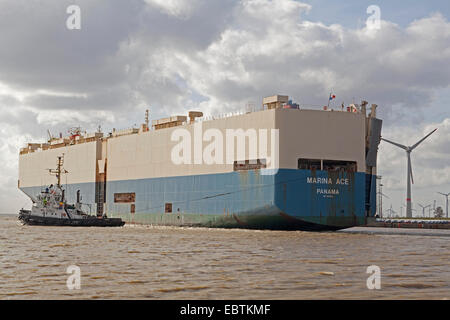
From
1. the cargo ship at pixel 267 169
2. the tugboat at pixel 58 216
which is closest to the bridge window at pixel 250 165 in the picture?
the cargo ship at pixel 267 169

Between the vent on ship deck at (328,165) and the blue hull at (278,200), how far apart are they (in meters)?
0.41

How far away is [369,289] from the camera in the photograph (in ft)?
37.7

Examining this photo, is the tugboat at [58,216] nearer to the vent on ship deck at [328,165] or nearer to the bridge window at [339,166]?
the vent on ship deck at [328,165]

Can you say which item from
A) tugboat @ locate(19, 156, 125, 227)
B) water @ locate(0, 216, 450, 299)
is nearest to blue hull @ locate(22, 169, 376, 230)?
tugboat @ locate(19, 156, 125, 227)

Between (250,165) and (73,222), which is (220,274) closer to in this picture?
(250,165)

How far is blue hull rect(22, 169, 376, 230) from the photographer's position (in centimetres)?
3603

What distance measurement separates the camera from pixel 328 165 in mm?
37562

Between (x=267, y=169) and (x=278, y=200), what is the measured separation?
2.17m

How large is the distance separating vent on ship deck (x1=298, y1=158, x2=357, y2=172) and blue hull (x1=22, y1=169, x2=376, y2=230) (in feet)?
1.36

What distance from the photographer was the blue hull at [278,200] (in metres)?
36.0

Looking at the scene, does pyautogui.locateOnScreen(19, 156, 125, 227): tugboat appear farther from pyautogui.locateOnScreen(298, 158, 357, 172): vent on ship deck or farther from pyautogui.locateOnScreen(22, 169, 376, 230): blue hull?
pyautogui.locateOnScreen(298, 158, 357, 172): vent on ship deck

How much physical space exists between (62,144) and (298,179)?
3816 cm

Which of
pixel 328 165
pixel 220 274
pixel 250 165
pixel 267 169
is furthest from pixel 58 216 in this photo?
pixel 220 274

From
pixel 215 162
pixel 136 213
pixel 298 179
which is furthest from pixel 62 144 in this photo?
pixel 298 179
